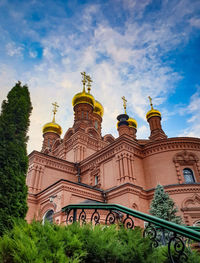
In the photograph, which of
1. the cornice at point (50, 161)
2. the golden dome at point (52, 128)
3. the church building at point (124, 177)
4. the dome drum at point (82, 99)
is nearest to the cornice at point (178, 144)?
the church building at point (124, 177)

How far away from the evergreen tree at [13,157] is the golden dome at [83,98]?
662 inches

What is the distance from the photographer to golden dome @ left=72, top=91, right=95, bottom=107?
87.5ft

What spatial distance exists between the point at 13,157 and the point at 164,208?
829 cm

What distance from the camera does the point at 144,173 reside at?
16422 millimetres

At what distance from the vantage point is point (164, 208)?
11.9m

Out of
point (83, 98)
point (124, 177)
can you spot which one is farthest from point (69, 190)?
point (83, 98)

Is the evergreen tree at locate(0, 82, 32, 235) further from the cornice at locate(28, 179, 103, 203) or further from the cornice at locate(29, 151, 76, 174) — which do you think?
the cornice at locate(29, 151, 76, 174)

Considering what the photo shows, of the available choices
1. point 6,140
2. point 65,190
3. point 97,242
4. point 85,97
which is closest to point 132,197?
point 65,190

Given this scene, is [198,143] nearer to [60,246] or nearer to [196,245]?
[196,245]

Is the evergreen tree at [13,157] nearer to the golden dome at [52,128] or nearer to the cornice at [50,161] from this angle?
the cornice at [50,161]

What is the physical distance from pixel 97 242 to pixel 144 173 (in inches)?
552

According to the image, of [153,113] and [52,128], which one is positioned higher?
[52,128]

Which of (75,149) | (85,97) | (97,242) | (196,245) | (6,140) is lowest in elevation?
(97,242)

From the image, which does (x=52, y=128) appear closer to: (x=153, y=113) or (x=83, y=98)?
(x=83, y=98)
